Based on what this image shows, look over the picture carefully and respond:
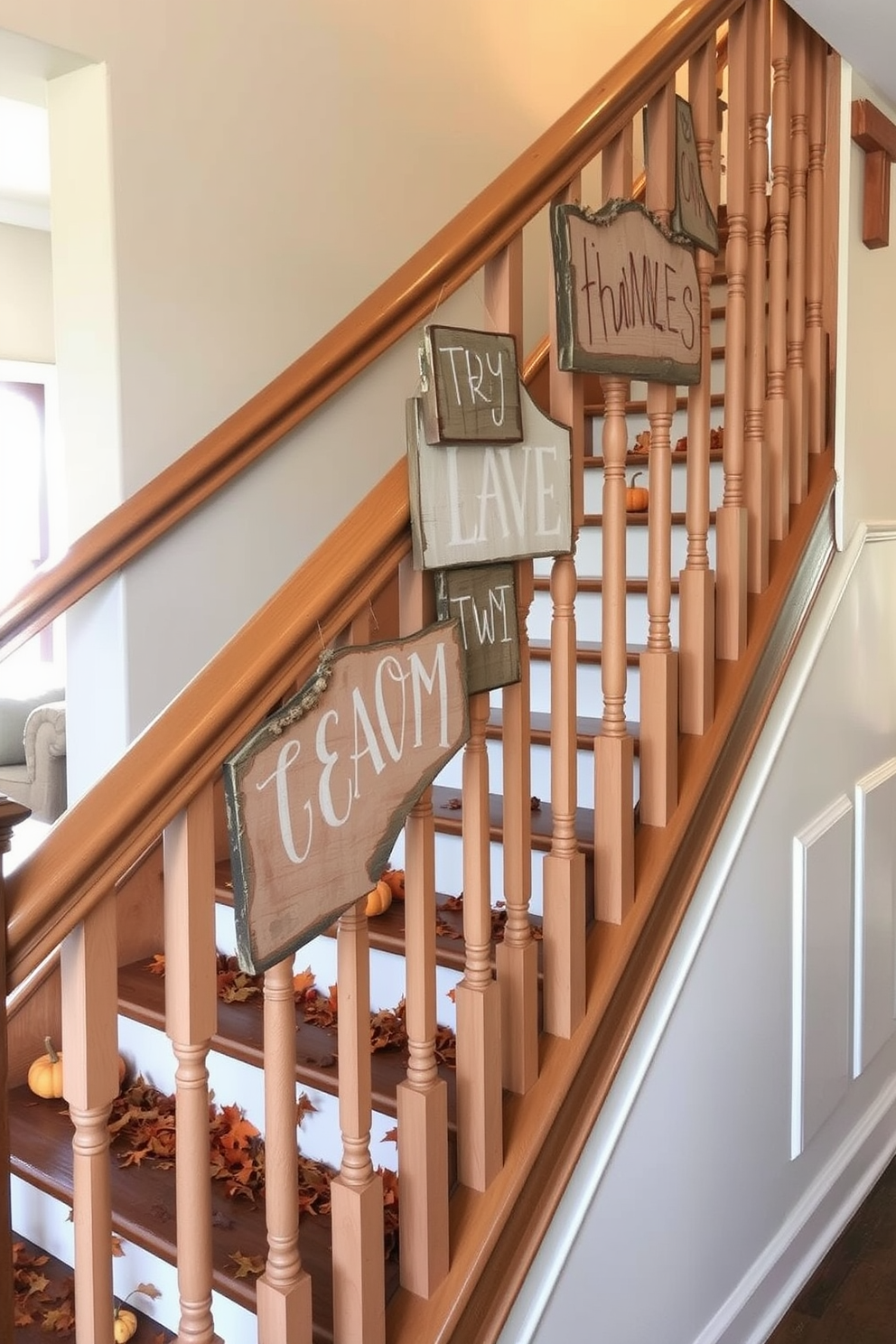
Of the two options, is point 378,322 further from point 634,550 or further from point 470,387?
point 634,550

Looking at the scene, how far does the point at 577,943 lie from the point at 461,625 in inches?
21.4

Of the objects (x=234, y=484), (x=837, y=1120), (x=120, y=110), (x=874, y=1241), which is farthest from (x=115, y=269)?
(x=874, y=1241)

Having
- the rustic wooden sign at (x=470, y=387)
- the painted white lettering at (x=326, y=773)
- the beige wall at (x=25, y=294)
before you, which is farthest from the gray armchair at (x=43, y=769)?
the painted white lettering at (x=326, y=773)

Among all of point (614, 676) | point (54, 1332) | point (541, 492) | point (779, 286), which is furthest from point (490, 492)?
point (54, 1332)

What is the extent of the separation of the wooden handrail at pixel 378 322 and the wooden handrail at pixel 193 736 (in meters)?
0.42

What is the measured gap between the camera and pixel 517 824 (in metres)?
1.52

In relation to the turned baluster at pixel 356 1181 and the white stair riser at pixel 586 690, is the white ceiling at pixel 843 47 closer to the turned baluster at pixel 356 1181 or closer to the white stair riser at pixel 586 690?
the white stair riser at pixel 586 690

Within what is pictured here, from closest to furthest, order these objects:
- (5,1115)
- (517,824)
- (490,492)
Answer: (5,1115) → (490,492) → (517,824)

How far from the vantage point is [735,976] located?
6.79ft

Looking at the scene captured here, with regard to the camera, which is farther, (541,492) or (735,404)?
(735,404)

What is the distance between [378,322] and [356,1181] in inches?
50.9

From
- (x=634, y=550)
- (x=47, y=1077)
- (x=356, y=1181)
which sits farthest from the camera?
(x=634, y=550)

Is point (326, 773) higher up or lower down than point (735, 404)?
lower down

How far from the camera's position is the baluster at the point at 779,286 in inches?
82.0
